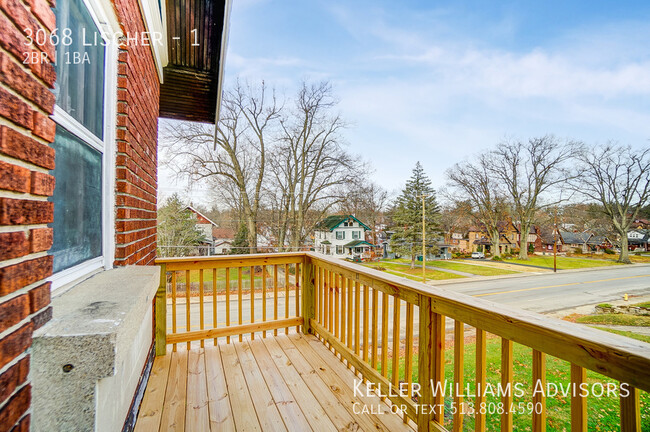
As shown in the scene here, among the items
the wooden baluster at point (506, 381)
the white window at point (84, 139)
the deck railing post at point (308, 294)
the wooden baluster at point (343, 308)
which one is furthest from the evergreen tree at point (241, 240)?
the wooden baluster at point (506, 381)

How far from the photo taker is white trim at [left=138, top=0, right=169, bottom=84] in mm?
2009

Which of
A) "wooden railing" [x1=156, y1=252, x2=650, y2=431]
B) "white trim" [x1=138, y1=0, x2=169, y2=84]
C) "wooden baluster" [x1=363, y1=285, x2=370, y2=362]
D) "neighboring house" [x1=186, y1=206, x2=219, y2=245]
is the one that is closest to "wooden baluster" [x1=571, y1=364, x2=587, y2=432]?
"wooden railing" [x1=156, y1=252, x2=650, y2=431]

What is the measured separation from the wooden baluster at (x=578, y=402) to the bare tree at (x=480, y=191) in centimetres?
1816

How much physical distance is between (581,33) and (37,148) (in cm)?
913

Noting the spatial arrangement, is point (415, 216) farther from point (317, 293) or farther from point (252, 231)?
point (317, 293)

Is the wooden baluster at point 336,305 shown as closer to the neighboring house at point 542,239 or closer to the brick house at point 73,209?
the brick house at point 73,209

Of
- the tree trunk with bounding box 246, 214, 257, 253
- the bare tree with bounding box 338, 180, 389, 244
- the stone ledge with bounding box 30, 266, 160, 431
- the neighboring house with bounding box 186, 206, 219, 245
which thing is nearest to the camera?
the stone ledge with bounding box 30, 266, 160, 431

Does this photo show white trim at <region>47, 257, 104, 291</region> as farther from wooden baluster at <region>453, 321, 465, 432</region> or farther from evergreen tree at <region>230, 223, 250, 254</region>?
evergreen tree at <region>230, 223, 250, 254</region>

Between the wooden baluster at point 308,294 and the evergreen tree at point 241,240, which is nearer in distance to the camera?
the wooden baluster at point 308,294

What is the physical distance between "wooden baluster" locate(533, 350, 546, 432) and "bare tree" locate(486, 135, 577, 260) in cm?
1504

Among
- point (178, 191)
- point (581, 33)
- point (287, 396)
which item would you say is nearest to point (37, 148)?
point (287, 396)

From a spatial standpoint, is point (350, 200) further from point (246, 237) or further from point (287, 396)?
point (287, 396)

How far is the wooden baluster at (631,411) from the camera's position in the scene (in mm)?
733

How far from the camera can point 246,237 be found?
13352mm
